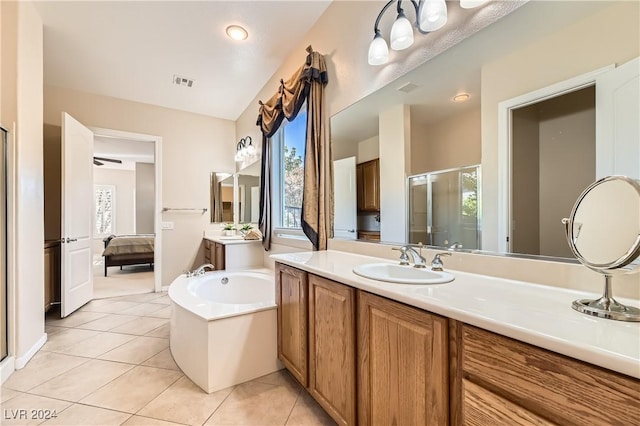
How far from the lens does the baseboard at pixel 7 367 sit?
5.71 ft

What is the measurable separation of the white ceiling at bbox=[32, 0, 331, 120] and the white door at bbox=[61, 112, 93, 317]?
68cm

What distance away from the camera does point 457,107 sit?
1260 mm

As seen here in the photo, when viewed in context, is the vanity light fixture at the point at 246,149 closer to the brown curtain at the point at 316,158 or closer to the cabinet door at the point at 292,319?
the brown curtain at the point at 316,158

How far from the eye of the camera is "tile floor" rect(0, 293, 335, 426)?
144cm

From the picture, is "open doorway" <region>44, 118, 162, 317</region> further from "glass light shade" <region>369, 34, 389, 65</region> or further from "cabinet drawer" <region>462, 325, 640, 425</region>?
"cabinet drawer" <region>462, 325, 640, 425</region>

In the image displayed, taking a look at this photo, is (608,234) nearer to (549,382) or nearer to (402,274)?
(549,382)

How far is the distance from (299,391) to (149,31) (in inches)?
125

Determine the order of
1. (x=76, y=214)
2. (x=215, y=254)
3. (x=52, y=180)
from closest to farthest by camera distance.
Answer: (x=76, y=214) → (x=52, y=180) → (x=215, y=254)

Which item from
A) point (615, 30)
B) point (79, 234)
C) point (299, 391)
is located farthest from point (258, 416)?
point (79, 234)

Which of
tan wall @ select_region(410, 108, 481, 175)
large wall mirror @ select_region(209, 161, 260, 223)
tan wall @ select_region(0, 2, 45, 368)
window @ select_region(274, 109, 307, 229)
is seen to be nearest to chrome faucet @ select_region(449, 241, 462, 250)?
tan wall @ select_region(410, 108, 481, 175)

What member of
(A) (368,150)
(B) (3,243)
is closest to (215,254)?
(B) (3,243)

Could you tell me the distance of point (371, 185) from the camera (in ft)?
5.82

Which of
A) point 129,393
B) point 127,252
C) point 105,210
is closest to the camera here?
point 129,393

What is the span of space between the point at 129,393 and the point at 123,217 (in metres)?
7.69
